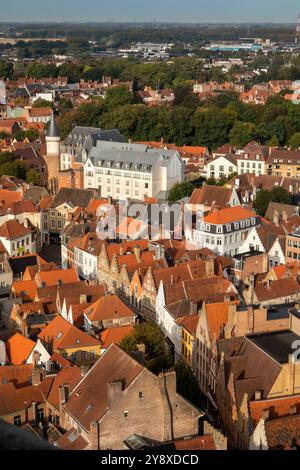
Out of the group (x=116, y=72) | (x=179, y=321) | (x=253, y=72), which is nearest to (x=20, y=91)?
(x=116, y=72)

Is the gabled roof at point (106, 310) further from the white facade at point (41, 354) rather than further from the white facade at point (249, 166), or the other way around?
the white facade at point (249, 166)

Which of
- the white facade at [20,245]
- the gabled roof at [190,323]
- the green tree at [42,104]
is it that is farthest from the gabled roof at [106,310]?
the green tree at [42,104]

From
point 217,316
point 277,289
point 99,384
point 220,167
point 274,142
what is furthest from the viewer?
point 274,142

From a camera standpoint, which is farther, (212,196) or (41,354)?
(212,196)

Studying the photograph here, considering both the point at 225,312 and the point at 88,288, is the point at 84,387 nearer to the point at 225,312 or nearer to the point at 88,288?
the point at 225,312

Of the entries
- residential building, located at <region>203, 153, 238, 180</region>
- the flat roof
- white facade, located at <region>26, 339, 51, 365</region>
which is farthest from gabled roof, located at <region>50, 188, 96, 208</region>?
the flat roof

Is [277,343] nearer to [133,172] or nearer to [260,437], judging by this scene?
[260,437]

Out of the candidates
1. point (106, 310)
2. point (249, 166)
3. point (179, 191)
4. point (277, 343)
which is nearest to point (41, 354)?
point (106, 310)
